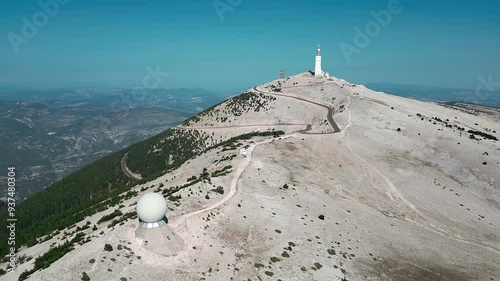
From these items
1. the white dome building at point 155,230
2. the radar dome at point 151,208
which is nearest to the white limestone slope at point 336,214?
the white dome building at point 155,230

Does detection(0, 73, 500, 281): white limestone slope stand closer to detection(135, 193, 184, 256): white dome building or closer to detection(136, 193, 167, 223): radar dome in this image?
detection(135, 193, 184, 256): white dome building

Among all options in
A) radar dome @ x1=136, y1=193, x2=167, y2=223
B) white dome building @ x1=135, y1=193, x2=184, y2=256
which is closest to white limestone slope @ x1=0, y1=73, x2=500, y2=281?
white dome building @ x1=135, y1=193, x2=184, y2=256

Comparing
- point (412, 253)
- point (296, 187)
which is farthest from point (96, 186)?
point (412, 253)

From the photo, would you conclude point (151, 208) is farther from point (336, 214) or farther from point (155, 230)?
point (336, 214)

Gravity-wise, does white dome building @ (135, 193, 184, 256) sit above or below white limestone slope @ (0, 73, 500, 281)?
above

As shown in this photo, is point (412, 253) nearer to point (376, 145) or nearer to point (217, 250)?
point (217, 250)

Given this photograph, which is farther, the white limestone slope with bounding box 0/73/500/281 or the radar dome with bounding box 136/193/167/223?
the radar dome with bounding box 136/193/167/223

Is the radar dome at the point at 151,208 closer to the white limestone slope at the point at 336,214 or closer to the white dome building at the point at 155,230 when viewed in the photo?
the white dome building at the point at 155,230
